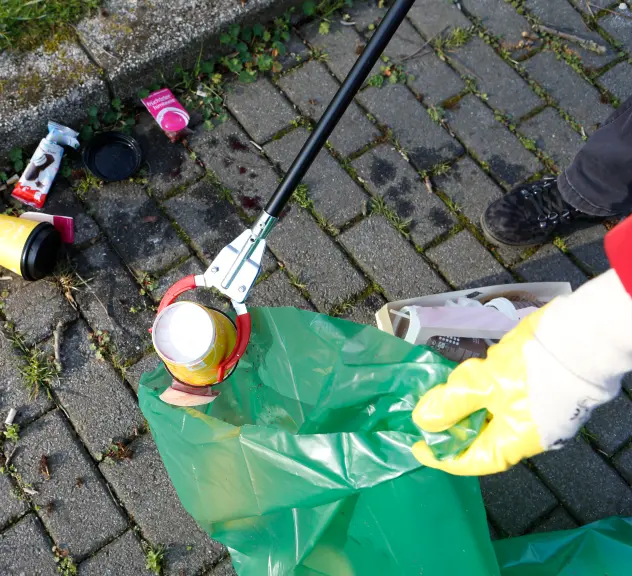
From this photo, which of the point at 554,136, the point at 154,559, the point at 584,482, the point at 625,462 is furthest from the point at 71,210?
the point at 625,462

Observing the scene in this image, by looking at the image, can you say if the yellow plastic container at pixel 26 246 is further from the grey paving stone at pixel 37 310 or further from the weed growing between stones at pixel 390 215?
the weed growing between stones at pixel 390 215

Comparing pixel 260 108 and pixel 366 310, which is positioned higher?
pixel 260 108

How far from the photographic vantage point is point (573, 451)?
231cm

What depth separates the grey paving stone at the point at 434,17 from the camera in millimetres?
2863

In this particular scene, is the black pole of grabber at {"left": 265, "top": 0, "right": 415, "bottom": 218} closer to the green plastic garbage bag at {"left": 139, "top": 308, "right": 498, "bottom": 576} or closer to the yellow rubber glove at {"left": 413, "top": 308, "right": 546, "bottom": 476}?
the green plastic garbage bag at {"left": 139, "top": 308, "right": 498, "bottom": 576}

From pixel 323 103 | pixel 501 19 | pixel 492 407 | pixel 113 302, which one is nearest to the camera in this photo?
pixel 492 407

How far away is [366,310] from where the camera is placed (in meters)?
2.43

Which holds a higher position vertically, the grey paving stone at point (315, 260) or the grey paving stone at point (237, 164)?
the grey paving stone at point (237, 164)

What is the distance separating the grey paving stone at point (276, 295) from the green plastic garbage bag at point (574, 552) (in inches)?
42.4

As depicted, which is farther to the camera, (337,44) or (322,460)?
(337,44)

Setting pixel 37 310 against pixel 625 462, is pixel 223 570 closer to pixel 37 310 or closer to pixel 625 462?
pixel 37 310

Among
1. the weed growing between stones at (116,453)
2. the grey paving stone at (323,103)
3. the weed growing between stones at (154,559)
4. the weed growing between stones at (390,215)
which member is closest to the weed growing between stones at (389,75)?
the grey paving stone at (323,103)

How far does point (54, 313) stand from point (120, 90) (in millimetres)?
922

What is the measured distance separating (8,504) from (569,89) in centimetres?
278
